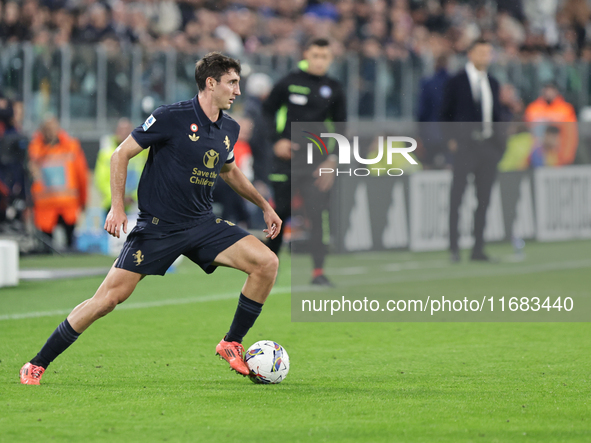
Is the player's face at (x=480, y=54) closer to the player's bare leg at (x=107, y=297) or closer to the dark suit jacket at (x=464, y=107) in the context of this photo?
the dark suit jacket at (x=464, y=107)

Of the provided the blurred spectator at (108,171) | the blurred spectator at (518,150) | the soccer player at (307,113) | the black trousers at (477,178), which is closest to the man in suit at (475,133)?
the black trousers at (477,178)

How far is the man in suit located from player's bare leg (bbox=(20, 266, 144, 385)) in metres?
7.10

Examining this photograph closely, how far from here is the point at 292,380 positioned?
219 inches

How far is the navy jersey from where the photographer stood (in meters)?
5.44

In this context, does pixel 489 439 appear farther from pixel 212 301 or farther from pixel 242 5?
pixel 242 5

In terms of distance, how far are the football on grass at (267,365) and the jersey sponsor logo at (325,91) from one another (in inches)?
171

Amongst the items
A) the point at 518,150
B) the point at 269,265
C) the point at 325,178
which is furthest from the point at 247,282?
the point at 518,150

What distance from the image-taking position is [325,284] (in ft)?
32.2

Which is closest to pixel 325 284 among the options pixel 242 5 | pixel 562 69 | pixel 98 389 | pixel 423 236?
pixel 423 236

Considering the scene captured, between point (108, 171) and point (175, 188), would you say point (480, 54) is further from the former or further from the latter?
point (175, 188)

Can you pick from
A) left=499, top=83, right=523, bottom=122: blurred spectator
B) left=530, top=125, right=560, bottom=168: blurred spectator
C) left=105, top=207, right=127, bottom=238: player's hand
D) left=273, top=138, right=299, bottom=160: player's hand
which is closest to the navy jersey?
left=105, top=207, right=127, bottom=238: player's hand

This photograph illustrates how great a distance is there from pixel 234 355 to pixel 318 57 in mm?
4292

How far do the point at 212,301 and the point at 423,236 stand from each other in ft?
13.9

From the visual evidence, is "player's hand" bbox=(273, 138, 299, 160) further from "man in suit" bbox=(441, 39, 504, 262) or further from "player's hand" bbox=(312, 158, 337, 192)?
"man in suit" bbox=(441, 39, 504, 262)
